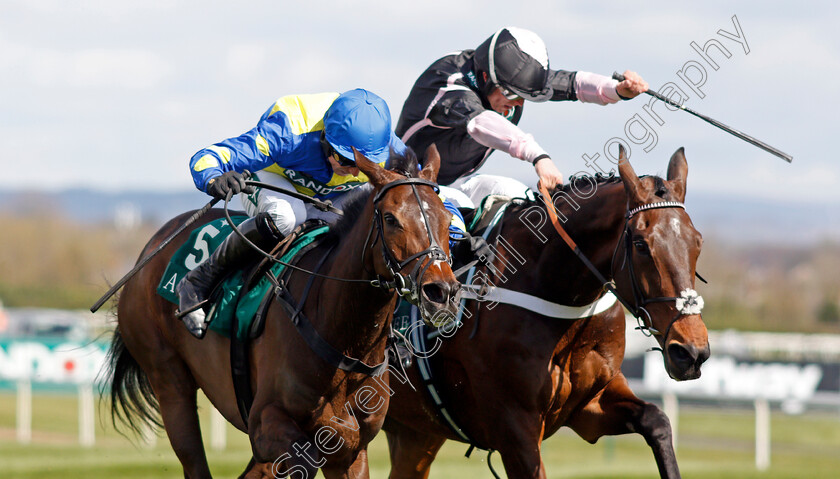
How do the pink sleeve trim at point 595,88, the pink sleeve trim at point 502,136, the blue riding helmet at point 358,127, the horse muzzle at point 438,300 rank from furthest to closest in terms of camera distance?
the pink sleeve trim at point 595,88, the pink sleeve trim at point 502,136, the blue riding helmet at point 358,127, the horse muzzle at point 438,300

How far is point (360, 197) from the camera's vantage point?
13.4ft

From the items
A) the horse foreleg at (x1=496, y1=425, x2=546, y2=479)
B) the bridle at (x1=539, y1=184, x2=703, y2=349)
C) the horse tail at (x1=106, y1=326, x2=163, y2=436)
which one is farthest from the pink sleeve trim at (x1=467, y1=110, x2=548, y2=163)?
the horse tail at (x1=106, y1=326, x2=163, y2=436)

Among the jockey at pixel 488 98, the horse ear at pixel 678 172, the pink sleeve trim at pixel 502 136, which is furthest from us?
the jockey at pixel 488 98

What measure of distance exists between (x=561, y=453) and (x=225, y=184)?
12.0 meters

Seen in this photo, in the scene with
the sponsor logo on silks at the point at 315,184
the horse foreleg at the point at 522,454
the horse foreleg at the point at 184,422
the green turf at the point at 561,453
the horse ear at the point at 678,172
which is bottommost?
the green turf at the point at 561,453

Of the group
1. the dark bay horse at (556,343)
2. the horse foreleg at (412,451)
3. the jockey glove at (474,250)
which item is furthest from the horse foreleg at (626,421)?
the horse foreleg at (412,451)

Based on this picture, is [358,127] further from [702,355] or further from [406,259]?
[702,355]

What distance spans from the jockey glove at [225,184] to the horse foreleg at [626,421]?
1.90 metres

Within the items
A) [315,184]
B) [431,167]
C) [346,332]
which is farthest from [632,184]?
[315,184]

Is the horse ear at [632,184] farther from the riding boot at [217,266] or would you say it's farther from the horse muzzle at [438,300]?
the riding boot at [217,266]

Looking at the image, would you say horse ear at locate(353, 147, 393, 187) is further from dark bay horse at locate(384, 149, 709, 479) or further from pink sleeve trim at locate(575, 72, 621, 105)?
pink sleeve trim at locate(575, 72, 621, 105)

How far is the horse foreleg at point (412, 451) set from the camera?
18.2 ft

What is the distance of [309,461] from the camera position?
12.5 feet

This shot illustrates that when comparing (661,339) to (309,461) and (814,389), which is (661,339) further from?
(814,389)
